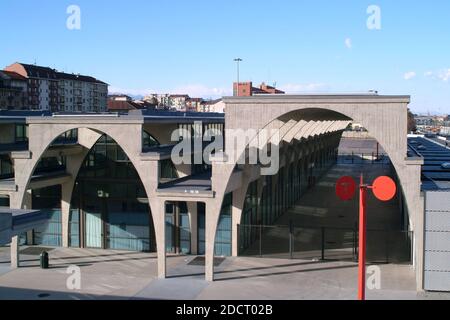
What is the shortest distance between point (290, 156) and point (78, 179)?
1527cm

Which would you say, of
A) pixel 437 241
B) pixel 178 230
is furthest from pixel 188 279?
pixel 437 241

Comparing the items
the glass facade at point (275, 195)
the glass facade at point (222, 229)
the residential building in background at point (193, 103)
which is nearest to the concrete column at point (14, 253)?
the glass facade at point (222, 229)

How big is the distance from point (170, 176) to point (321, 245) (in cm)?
869

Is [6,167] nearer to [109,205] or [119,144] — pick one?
[109,205]

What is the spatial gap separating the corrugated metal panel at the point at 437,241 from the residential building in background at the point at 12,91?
7931cm

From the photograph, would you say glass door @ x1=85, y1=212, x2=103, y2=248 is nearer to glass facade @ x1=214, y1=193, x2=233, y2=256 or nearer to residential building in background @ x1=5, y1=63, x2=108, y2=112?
glass facade @ x1=214, y1=193, x2=233, y2=256

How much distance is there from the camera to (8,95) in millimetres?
91312

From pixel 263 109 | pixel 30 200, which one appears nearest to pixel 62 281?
pixel 30 200

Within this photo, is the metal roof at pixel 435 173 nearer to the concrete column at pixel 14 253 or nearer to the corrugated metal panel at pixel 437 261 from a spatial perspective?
the corrugated metal panel at pixel 437 261

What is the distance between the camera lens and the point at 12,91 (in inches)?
3620

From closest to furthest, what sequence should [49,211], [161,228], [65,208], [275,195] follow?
[161,228]
[65,208]
[49,211]
[275,195]

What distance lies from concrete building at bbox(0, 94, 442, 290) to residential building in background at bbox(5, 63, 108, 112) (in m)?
67.8

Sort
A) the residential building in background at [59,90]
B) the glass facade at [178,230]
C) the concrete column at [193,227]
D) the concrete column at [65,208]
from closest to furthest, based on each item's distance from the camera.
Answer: the concrete column at [193,227] → the glass facade at [178,230] → the concrete column at [65,208] → the residential building in background at [59,90]

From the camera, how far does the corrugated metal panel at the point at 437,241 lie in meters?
21.4
